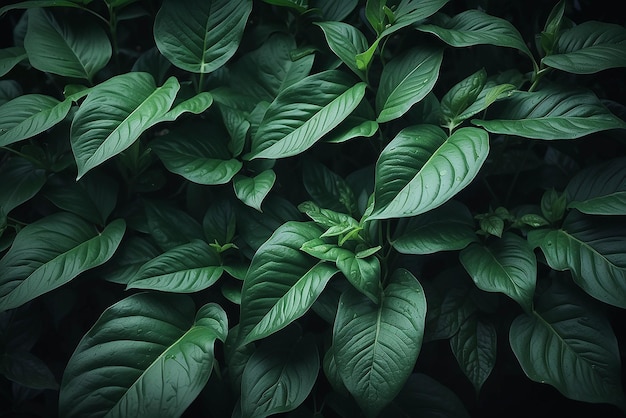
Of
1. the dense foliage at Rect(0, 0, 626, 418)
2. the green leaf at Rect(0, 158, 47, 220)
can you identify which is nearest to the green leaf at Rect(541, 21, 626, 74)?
the dense foliage at Rect(0, 0, 626, 418)

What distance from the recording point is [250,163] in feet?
3.68

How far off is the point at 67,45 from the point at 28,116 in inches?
8.1

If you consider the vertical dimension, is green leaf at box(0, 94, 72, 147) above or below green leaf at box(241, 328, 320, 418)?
above

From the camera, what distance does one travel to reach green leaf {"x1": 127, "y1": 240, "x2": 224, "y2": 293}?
984 mm

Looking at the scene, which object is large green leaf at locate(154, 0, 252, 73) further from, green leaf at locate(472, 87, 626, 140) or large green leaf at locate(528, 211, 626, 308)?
large green leaf at locate(528, 211, 626, 308)

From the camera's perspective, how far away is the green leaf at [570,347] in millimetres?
915

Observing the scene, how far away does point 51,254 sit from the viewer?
3.38ft

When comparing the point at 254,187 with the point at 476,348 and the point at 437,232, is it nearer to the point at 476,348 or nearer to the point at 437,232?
the point at 437,232

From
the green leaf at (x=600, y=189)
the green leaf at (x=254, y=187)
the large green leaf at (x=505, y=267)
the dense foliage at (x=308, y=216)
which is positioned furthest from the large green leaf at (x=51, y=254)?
the green leaf at (x=600, y=189)

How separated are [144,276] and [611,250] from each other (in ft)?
2.75

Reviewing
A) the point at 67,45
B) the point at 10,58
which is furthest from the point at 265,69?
the point at 10,58

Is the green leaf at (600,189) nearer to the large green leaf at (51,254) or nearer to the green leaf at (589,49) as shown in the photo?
the green leaf at (589,49)

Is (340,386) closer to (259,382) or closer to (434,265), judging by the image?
(259,382)

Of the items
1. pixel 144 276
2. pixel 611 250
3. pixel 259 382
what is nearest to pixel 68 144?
pixel 144 276
